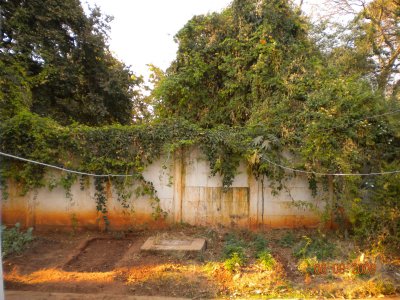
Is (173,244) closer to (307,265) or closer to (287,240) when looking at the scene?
(287,240)

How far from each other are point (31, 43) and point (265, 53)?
23.2ft

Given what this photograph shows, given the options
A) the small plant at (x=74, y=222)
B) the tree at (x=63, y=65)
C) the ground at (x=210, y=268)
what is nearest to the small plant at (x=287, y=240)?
the ground at (x=210, y=268)

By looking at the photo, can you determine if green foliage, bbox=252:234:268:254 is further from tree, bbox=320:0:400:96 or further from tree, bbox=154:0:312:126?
tree, bbox=320:0:400:96

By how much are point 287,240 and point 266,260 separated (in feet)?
4.95

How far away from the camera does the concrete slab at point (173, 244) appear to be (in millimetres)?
6449

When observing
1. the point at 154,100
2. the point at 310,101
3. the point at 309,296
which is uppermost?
the point at 154,100

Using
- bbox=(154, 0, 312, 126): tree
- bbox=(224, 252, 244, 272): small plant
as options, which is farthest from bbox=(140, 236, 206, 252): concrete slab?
bbox=(154, 0, 312, 126): tree

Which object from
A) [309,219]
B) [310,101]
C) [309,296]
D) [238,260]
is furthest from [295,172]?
[309,296]

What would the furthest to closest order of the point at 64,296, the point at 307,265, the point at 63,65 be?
1. the point at 63,65
2. the point at 307,265
3. the point at 64,296

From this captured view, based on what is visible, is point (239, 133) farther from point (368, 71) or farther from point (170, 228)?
point (368, 71)

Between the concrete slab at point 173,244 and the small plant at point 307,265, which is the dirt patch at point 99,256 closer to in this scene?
the concrete slab at point 173,244

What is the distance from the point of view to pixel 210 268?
569 centimetres

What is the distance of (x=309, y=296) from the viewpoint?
4.70 metres

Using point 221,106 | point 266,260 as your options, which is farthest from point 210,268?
point 221,106
